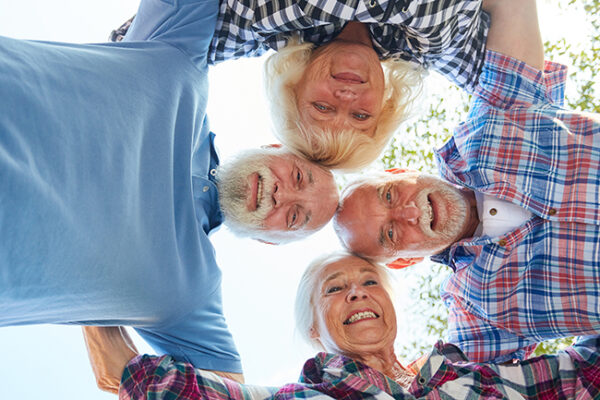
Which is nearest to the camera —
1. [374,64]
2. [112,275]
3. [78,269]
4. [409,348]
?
[78,269]

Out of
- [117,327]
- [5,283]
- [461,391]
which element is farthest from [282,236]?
[5,283]

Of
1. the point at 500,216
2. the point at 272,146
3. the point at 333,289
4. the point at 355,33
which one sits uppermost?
the point at 355,33

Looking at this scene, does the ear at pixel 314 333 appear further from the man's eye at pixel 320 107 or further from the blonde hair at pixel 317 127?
the man's eye at pixel 320 107

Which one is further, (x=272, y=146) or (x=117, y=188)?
(x=272, y=146)

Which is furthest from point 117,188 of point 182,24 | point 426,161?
point 426,161

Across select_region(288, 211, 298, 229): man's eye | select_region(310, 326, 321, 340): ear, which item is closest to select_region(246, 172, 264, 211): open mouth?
select_region(288, 211, 298, 229): man's eye

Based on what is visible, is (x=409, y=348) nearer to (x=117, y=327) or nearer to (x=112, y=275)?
(x=117, y=327)

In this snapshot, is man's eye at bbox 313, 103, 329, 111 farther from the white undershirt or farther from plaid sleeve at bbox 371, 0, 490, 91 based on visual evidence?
the white undershirt

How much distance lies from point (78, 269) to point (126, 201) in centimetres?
23

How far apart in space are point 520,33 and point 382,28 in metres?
0.55

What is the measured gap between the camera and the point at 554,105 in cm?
209

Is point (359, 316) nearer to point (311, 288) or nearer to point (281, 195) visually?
point (311, 288)

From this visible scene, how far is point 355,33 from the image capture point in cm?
207

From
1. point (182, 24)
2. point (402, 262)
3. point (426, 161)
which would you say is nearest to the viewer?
point (182, 24)
